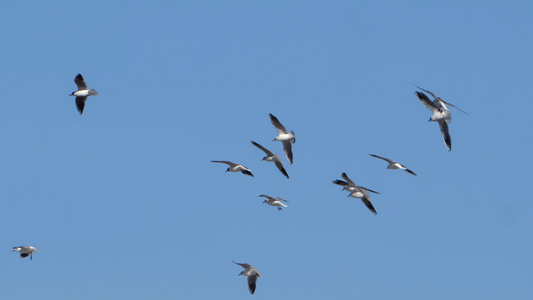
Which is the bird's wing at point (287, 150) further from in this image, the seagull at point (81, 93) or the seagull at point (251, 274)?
the seagull at point (81, 93)

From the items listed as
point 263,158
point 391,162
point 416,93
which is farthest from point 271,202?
point 416,93

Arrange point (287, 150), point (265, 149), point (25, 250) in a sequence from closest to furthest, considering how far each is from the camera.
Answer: point (287, 150) < point (265, 149) < point (25, 250)

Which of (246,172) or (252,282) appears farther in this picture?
(252,282)

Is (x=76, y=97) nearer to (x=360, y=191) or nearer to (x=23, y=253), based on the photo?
(x=23, y=253)

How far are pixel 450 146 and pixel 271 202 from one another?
12516 mm

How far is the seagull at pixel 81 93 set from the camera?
62.8 metres

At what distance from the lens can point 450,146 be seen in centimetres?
5669

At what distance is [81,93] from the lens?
2475 inches

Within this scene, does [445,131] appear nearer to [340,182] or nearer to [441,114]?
[441,114]

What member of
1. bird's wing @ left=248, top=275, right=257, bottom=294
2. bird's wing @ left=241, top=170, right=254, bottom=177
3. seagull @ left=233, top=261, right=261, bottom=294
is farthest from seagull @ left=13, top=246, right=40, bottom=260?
bird's wing @ left=241, top=170, right=254, bottom=177

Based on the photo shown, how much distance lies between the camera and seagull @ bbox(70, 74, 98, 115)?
6278 cm

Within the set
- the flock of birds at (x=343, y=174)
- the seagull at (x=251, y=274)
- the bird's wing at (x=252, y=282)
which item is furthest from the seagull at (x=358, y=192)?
the bird's wing at (x=252, y=282)

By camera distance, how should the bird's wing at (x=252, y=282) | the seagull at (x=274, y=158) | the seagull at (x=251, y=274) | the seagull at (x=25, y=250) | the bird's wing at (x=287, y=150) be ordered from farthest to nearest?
the seagull at (x=25, y=250), the bird's wing at (x=252, y=282), the seagull at (x=251, y=274), the seagull at (x=274, y=158), the bird's wing at (x=287, y=150)

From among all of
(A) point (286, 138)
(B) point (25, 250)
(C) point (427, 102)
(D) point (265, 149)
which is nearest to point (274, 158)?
(D) point (265, 149)
